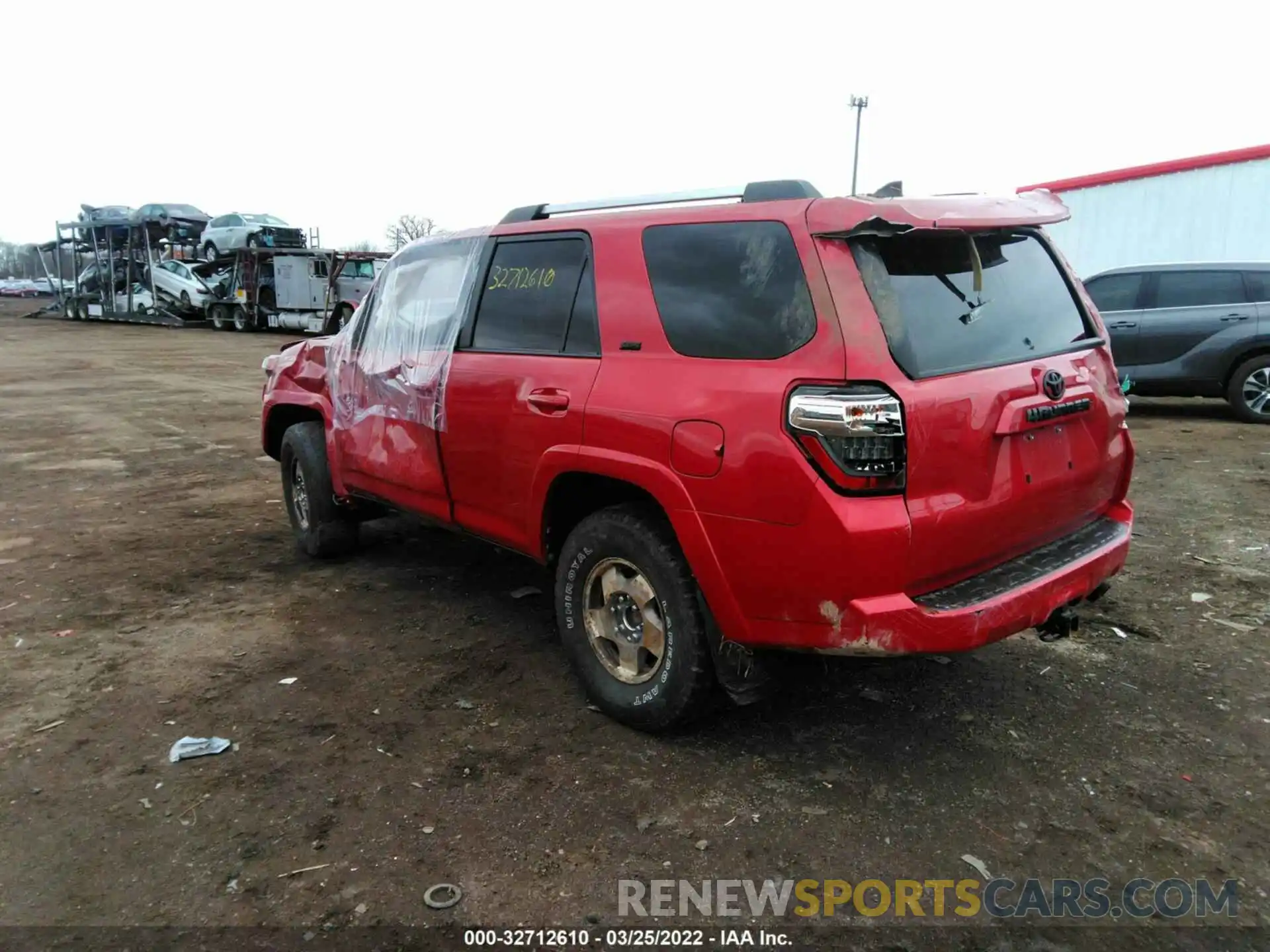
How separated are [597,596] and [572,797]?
79cm

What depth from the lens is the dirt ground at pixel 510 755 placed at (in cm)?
259

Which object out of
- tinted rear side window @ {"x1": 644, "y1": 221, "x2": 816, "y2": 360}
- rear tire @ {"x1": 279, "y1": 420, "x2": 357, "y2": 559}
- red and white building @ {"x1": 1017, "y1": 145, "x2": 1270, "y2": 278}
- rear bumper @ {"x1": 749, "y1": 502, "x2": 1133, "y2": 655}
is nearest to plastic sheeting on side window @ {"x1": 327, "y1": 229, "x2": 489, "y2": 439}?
rear tire @ {"x1": 279, "y1": 420, "x2": 357, "y2": 559}

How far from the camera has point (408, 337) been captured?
451 cm

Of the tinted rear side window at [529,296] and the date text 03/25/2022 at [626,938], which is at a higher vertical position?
the tinted rear side window at [529,296]

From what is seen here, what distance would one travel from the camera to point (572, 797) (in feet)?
9.71

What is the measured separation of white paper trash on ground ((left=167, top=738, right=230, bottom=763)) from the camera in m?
3.26

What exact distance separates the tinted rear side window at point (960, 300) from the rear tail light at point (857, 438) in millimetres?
172

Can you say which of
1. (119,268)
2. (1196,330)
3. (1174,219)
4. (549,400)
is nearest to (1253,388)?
(1196,330)

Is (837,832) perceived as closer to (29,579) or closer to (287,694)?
(287,694)

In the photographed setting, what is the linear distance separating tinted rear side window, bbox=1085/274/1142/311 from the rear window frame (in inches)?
292

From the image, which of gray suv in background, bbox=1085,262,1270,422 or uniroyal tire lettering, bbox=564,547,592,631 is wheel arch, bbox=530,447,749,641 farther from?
gray suv in background, bbox=1085,262,1270,422

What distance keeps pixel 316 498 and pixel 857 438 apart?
383 cm

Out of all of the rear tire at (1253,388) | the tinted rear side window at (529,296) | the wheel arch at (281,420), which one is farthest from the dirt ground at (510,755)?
the rear tire at (1253,388)

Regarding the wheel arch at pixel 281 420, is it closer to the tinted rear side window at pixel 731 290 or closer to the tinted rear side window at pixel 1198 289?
the tinted rear side window at pixel 731 290
